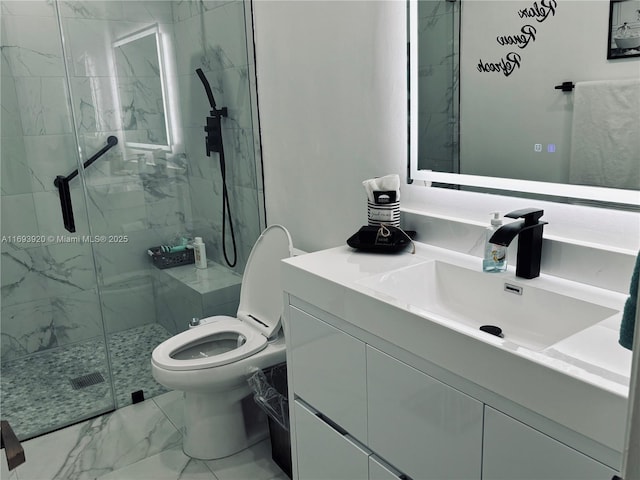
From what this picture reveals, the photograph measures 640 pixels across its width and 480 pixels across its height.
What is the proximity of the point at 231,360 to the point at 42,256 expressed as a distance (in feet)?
4.25

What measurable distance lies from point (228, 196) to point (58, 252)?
2.93ft

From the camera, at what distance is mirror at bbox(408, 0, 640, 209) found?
1384 millimetres

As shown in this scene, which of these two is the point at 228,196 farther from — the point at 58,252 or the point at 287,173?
the point at 58,252

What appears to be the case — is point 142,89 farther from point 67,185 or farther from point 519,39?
point 519,39

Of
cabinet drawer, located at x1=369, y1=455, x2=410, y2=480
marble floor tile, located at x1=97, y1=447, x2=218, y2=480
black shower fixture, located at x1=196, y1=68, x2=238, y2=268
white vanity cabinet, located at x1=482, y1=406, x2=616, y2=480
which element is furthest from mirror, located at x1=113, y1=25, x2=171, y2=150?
white vanity cabinet, located at x1=482, y1=406, x2=616, y2=480

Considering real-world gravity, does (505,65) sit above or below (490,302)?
above

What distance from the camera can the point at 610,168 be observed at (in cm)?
136

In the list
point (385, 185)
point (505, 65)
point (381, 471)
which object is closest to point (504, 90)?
point (505, 65)

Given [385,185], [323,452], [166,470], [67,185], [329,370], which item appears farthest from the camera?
[67,185]

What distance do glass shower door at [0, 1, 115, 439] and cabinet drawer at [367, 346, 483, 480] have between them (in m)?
1.81

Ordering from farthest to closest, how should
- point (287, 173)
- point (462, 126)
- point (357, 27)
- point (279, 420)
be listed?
1. point (287, 173)
2. point (279, 420)
3. point (357, 27)
4. point (462, 126)

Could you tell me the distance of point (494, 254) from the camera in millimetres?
1511

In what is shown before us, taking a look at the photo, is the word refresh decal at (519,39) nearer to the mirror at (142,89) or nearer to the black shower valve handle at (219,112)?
the black shower valve handle at (219,112)

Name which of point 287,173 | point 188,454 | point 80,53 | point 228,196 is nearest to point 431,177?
point 287,173
